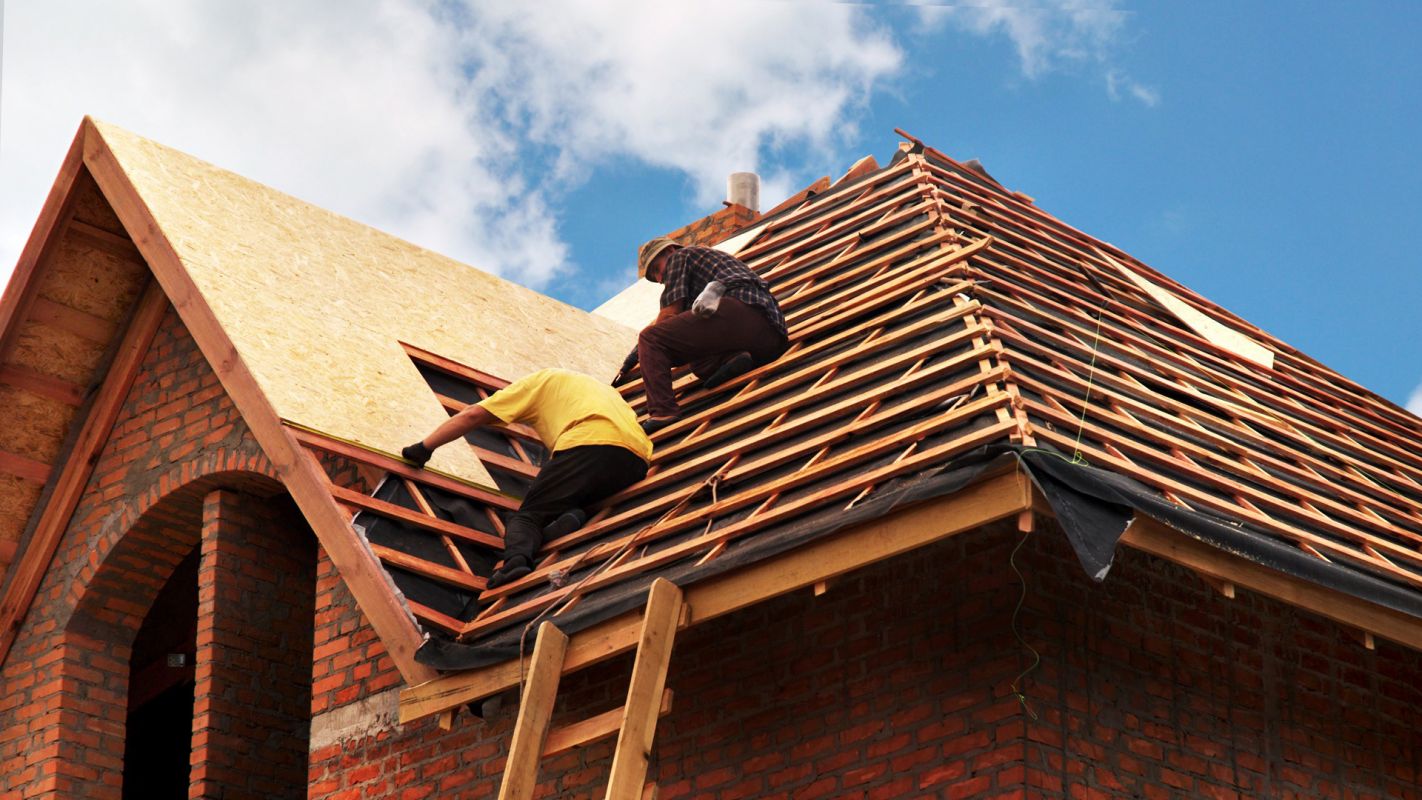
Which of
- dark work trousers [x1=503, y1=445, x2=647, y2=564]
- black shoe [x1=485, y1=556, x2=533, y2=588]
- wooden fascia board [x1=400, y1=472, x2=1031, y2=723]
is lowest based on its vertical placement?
wooden fascia board [x1=400, y1=472, x2=1031, y2=723]

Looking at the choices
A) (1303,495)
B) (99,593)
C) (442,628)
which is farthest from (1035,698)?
(99,593)

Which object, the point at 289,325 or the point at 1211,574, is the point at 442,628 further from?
the point at 1211,574

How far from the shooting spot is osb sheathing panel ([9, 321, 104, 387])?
10.9 meters

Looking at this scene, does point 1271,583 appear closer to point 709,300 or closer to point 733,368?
point 733,368

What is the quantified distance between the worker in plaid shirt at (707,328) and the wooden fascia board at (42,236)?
3.43 m

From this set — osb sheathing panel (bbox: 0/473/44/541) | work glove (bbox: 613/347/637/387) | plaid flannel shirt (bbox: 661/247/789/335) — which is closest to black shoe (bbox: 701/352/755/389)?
plaid flannel shirt (bbox: 661/247/789/335)

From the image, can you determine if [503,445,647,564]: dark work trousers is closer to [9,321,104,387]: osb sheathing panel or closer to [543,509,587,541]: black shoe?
[543,509,587,541]: black shoe

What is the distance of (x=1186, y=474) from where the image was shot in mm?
7449

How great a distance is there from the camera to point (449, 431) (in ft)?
29.5

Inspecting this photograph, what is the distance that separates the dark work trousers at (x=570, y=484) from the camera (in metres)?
8.71

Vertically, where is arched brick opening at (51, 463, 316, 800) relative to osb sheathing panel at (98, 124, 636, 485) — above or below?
below

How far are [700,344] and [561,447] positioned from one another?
0.96 m

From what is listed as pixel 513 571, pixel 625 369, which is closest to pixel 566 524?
pixel 513 571

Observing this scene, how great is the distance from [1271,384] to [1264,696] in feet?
10.4
